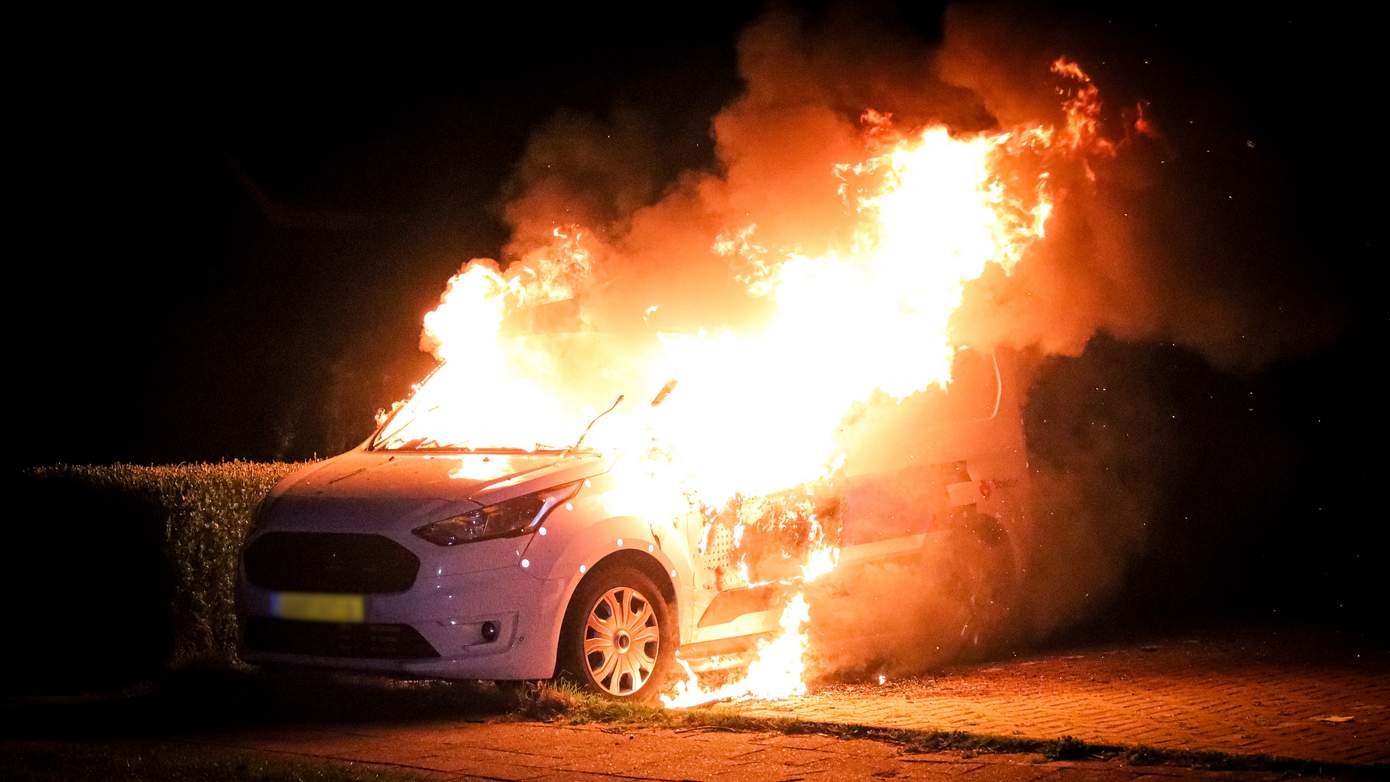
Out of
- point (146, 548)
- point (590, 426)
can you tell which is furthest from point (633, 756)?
point (146, 548)

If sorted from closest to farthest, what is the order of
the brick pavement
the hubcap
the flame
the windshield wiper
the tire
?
the brick pavement < the tire < the hubcap < the windshield wiper < the flame

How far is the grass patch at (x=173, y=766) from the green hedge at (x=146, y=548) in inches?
102

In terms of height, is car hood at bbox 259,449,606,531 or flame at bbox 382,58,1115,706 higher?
flame at bbox 382,58,1115,706

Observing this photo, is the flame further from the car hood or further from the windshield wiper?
the car hood

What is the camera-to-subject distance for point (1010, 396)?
10641 mm

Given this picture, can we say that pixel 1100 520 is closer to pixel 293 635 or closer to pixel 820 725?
pixel 820 725

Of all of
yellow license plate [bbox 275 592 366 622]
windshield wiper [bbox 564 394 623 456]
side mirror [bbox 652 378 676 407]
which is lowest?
yellow license plate [bbox 275 592 366 622]

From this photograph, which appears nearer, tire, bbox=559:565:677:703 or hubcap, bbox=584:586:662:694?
tire, bbox=559:565:677:703

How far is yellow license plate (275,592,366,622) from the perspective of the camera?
24.6 feet

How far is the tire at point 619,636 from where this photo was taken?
766 centimetres

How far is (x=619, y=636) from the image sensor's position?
7.89 m

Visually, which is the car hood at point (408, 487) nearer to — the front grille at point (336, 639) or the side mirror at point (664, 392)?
the front grille at point (336, 639)

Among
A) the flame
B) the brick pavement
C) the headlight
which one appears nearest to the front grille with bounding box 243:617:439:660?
the headlight

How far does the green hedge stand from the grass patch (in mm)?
2586
